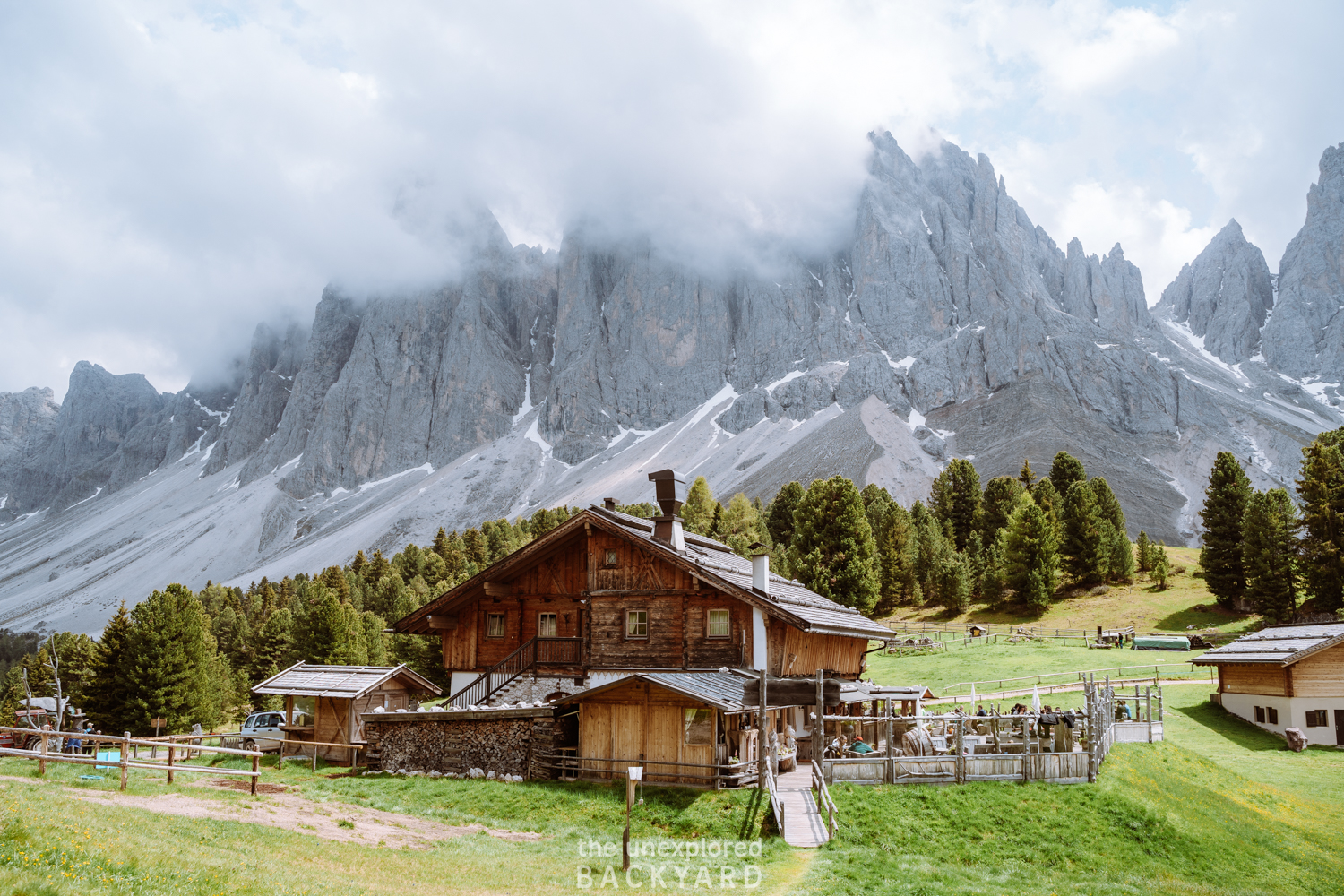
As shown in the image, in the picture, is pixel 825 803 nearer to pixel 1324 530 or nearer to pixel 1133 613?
pixel 1324 530

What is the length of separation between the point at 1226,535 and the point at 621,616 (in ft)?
193

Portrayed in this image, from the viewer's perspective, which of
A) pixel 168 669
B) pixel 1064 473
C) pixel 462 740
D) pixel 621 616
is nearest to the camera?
Result: pixel 462 740

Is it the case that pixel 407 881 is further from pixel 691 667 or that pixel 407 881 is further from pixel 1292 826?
pixel 1292 826

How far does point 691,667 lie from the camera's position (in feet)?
93.8

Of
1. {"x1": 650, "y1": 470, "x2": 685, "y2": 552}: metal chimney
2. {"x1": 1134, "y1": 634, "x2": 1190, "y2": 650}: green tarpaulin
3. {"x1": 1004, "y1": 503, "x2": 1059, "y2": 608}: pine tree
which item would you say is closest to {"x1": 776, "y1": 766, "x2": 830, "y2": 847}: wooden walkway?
{"x1": 650, "y1": 470, "x2": 685, "y2": 552}: metal chimney

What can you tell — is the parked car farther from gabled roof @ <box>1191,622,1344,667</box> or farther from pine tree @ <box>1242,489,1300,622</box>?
pine tree @ <box>1242,489,1300,622</box>

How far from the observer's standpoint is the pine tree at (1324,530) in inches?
2221

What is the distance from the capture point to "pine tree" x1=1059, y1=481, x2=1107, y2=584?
2963 inches

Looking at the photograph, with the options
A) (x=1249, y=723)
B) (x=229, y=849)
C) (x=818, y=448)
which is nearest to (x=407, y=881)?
(x=229, y=849)

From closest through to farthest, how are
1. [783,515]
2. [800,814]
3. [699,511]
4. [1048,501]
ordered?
1. [800,814]
2. [1048,501]
3. [783,515]
4. [699,511]

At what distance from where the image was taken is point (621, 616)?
98.2 ft

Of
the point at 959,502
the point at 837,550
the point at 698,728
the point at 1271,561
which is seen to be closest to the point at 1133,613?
the point at 1271,561

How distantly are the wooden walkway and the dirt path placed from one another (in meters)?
5.57

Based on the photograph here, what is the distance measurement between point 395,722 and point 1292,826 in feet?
81.5
